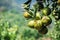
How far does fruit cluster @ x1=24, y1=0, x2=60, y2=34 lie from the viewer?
1800mm

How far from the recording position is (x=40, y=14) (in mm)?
1896

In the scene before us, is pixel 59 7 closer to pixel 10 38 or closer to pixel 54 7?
pixel 54 7

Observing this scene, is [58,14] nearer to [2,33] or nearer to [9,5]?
[2,33]

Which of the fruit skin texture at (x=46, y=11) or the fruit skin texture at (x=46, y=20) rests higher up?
the fruit skin texture at (x=46, y=11)

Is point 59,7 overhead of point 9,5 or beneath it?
overhead

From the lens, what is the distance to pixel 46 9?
183 cm

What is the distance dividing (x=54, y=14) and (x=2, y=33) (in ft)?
20.3

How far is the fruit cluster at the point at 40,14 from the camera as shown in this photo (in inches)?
70.9

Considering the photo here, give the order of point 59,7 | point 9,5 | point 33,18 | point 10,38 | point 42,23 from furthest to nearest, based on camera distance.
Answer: point 9,5
point 10,38
point 59,7
point 33,18
point 42,23

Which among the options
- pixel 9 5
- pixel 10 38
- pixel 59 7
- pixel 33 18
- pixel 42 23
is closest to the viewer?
pixel 42 23

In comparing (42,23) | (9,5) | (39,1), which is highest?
(39,1)

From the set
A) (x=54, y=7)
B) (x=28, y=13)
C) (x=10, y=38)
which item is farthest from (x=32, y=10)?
(x=10, y=38)

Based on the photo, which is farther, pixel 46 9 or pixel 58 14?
pixel 58 14

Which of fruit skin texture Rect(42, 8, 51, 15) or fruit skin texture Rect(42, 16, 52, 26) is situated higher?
fruit skin texture Rect(42, 8, 51, 15)
